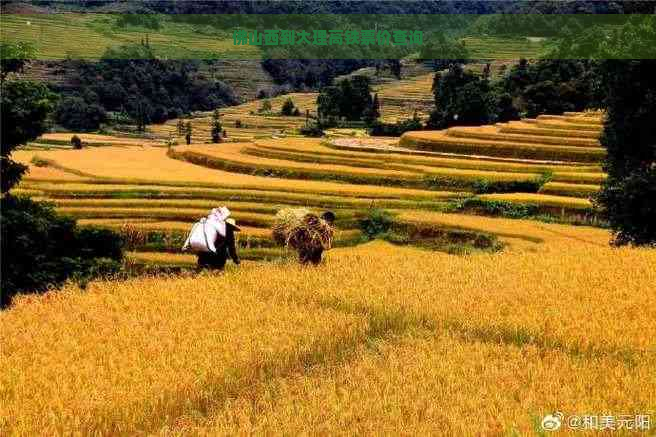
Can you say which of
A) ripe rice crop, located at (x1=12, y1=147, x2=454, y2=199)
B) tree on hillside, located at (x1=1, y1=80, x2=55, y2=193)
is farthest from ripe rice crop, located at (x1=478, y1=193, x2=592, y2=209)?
tree on hillside, located at (x1=1, y1=80, x2=55, y2=193)

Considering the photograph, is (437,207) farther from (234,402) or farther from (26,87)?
(234,402)

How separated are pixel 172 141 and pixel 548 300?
79.1 m

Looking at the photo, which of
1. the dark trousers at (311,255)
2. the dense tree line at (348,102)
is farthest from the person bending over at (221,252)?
the dense tree line at (348,102)

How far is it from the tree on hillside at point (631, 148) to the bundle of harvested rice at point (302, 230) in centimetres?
1110

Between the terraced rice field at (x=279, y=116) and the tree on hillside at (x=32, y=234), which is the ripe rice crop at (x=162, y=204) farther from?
the terraced rice field at (x=279, y=116)

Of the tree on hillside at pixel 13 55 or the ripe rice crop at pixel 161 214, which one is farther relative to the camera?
the ripe rice crop at pixel 161 214

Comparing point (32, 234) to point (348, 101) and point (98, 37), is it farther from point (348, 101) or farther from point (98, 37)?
point (98, 37)

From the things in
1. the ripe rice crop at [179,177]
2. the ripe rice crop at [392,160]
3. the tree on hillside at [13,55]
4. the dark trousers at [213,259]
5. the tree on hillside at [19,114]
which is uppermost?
the tree on hillside at [13,55]

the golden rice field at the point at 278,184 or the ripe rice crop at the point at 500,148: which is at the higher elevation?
the ripe rice crop at the point at 500,148

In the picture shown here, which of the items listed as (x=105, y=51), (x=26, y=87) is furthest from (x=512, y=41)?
(x=26, y=87)

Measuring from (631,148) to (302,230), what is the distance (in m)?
13.1

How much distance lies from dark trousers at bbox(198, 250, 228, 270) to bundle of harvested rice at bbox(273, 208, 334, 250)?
39.6 inches

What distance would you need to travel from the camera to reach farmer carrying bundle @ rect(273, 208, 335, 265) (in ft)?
39.3

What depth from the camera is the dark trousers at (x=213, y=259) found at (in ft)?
40.1
